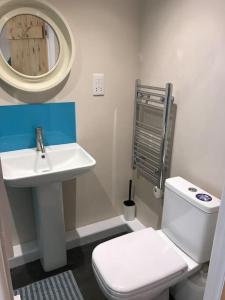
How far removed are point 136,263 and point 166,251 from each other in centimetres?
20

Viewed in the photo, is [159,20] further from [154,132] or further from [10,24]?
[10,24]

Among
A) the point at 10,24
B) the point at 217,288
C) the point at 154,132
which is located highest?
the point at 10,24

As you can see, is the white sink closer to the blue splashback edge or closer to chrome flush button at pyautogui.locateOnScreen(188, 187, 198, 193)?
the blue splashback edge

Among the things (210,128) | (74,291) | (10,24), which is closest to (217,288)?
(210,128)

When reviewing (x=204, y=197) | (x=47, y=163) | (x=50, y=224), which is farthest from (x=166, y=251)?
(x=47, y=163)

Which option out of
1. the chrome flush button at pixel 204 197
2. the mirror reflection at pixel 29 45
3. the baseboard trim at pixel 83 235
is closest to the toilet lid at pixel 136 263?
the chrome flush button at pixel 204 197

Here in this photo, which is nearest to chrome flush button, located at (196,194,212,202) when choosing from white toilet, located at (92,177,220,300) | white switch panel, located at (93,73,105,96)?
white toilet, located at (92,177,220,300)

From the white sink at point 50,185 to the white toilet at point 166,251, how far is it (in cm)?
45

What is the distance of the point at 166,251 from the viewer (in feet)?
4.46

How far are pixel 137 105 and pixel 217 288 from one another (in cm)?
137

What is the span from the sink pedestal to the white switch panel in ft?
2.34

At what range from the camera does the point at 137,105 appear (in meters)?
1.89

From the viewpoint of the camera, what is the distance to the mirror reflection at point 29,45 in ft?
4.83

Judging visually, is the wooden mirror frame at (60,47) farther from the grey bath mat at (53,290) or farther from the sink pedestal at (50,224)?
the grey bath mat at (53,290)
